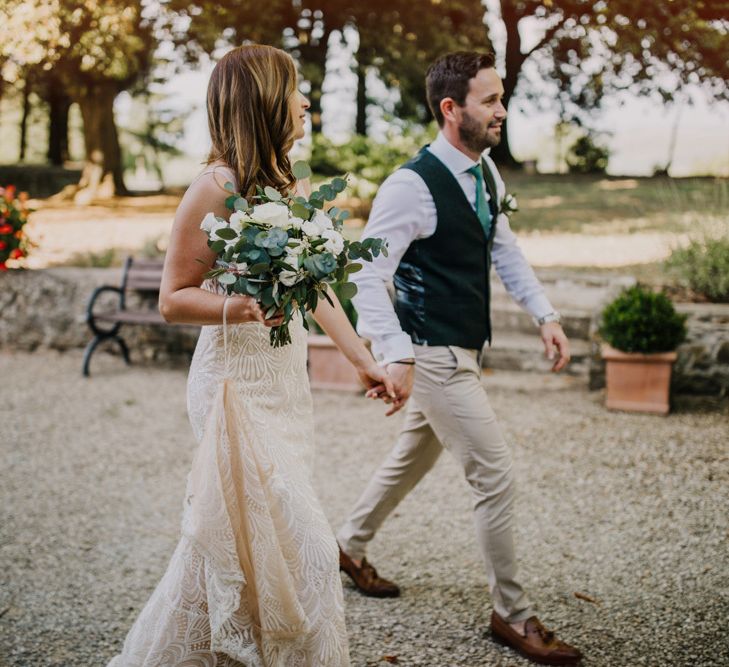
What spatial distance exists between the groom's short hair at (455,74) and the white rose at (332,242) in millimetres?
1142

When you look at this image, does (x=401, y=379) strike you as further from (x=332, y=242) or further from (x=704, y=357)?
(x=704, y=357)

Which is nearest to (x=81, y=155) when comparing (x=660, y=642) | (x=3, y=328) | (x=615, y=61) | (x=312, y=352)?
(x=615, y=61)

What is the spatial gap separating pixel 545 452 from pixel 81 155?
31.1 m

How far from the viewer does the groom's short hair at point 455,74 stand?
3.24 metres

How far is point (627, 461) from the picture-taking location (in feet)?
17.6

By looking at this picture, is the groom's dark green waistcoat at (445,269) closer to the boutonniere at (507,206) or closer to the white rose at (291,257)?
the boutonniere at (507,206)

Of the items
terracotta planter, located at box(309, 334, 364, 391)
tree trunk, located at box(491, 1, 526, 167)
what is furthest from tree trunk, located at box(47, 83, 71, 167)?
terracotta planter, located at box(309, 334, 364, 391)

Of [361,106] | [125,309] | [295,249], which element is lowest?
[125,309]

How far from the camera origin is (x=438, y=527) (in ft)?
14.8

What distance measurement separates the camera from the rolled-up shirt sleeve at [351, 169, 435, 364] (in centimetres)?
310

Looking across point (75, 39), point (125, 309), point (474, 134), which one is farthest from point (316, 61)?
point (474, 134)

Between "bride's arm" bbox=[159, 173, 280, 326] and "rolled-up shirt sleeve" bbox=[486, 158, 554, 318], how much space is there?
4.81 feet

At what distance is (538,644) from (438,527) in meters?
1.43

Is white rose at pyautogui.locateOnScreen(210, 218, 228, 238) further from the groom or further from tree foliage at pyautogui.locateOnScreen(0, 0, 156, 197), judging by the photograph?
tree foliage at pyautogui.locateOnScreen(0, 0, 156, 197)
